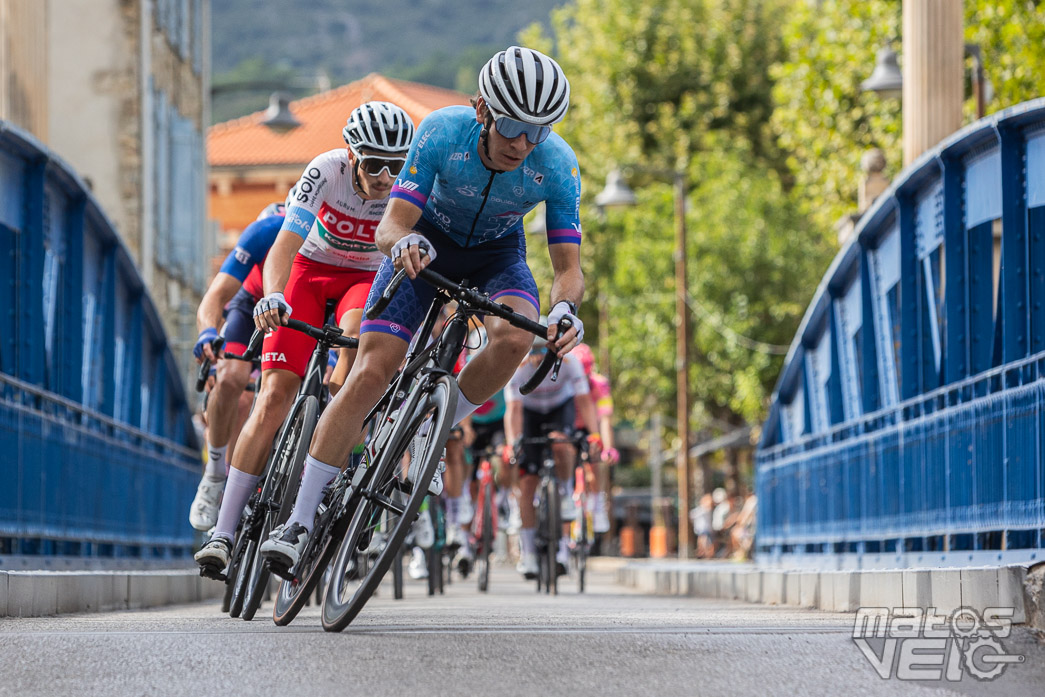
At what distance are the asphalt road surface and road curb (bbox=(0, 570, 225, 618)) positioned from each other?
1.19 meters

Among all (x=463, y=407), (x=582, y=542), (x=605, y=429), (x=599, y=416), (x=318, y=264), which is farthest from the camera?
(x=599, y=416)

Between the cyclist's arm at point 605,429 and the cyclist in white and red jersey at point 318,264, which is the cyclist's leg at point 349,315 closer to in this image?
the cyclist in white and red jersey at point 318,264

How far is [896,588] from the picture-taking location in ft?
24.8

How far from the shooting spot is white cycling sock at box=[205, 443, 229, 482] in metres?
8.66

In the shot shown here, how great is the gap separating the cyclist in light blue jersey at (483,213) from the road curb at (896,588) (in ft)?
5.51

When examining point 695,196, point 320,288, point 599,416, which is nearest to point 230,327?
point 320,288

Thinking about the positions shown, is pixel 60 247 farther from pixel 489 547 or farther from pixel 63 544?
pixel 489 547

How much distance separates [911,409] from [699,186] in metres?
33.3

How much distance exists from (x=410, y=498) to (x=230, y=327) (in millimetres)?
3149

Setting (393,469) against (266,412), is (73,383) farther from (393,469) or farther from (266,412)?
(393,469)

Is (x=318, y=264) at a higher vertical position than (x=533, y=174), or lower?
lower

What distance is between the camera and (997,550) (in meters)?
8.33

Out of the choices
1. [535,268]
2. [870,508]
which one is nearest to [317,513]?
[870,508]

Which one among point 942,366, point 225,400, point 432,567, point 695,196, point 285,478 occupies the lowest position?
point 432,567
